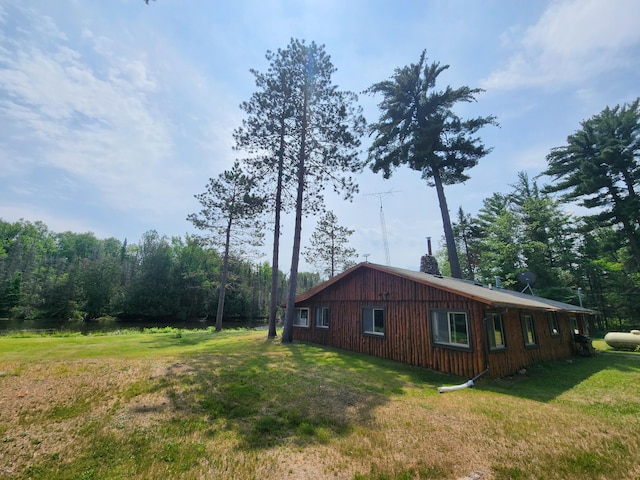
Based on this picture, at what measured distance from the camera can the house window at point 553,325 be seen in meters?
13.0

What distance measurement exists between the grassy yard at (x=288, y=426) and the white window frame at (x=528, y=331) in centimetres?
296

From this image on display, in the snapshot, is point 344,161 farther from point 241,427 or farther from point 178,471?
point 178,471

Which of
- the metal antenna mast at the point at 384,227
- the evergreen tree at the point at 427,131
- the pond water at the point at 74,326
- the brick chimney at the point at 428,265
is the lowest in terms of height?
the pond water at the point at 74,326

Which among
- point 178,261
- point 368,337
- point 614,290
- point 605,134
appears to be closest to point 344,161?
point 368,337

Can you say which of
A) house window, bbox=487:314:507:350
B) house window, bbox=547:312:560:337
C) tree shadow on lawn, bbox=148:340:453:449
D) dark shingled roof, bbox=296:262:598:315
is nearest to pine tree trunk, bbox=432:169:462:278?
house window, bbox=547:312:560:337

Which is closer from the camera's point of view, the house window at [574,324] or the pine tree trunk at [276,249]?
the house window at [574,324]

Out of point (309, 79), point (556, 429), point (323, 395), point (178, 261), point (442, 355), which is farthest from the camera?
point (178, 261)

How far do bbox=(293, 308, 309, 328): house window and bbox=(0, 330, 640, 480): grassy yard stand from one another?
8.18 metres

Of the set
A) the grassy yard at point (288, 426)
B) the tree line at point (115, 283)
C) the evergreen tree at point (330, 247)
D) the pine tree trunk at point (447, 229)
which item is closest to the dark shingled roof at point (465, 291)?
the grassy yard at point (288, 426)

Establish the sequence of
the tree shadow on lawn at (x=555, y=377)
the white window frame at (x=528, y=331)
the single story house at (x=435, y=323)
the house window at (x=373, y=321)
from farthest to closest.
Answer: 1. the house window at (x=373, y=321)
2. the white window frame at (x=528, y=331)
3. the single story house at (x=435, y=323)
4. the tree shadow on lawn at (x=555, y=377)

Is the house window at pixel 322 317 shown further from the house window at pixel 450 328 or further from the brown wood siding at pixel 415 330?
the house window at pixel 450 328

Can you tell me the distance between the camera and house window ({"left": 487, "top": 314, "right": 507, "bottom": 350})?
8.97 meters

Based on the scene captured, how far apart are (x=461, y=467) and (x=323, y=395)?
10.5 feet

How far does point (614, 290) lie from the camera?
88.2ft
